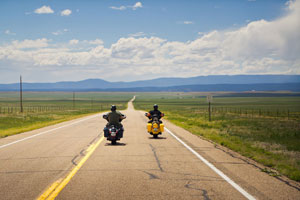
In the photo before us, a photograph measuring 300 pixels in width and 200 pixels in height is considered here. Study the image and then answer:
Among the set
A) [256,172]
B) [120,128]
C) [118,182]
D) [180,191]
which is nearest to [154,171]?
[118,182]

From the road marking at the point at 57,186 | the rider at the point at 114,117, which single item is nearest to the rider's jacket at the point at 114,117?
the rider at the point at 114,117

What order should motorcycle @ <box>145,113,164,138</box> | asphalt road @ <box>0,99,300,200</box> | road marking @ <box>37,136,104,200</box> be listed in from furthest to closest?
1. motorcycle @ <box>145,113,164,138</box>
2. asphalt road @ <box>0,99,300,200</box>
3. road marking @ <box>37,136,104,200</box>

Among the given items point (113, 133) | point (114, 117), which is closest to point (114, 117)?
point (114, 117)

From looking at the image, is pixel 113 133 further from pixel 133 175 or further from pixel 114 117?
pixel 133 175

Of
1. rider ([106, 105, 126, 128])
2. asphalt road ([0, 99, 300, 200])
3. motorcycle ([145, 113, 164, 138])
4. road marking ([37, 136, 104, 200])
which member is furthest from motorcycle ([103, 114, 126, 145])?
road marking ([37, 136, 104, 200])

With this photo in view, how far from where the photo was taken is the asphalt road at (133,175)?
269 inches

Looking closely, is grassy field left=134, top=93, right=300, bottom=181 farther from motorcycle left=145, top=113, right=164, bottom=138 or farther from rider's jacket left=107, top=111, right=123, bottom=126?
rider's jacket left=107, top=111, right=123, bottom=126

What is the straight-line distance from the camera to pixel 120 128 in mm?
15258

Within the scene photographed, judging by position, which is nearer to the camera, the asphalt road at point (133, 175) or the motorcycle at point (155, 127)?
the asphalt road at point (133, 175)

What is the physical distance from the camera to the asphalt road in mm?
6836

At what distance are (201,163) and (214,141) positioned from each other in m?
6.88

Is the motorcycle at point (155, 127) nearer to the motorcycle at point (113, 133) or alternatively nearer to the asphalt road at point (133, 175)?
the motorcycle at point (113, 133)

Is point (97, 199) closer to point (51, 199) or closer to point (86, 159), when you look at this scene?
point (51, 199)

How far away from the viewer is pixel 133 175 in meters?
8.54
